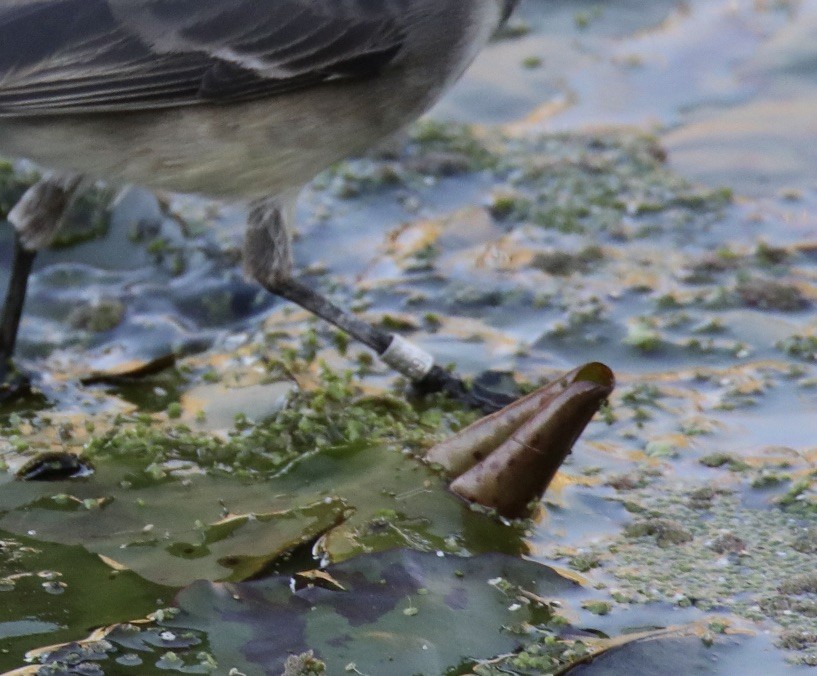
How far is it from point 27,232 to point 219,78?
3.64 ft

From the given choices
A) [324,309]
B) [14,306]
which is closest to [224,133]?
[324,309]

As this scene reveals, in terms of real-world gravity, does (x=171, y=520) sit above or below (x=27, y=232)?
below

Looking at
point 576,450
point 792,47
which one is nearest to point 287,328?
point 576,450

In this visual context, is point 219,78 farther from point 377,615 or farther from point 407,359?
point 377,615

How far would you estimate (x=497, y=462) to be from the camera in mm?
3809

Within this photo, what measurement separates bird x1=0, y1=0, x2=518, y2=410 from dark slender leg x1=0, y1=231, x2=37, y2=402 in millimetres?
269

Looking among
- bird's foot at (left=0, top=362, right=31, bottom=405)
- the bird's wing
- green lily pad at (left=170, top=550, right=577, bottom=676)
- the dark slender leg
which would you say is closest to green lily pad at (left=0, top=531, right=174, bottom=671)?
green lily pad at (left=170, top=550, right=577, bottom=676)

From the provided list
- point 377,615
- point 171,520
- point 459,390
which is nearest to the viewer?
point 377,615

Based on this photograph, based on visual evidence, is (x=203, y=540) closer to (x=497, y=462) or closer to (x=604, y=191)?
(x=497, y=462)

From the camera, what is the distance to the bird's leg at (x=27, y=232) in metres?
5.07

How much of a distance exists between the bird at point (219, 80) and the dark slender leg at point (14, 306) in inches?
10.6

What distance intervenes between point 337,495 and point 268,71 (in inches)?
62.1

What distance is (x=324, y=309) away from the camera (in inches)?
199

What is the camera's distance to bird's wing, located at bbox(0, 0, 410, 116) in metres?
4.46
